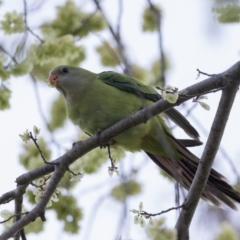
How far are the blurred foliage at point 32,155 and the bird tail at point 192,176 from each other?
69cm

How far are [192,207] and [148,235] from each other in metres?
0.63

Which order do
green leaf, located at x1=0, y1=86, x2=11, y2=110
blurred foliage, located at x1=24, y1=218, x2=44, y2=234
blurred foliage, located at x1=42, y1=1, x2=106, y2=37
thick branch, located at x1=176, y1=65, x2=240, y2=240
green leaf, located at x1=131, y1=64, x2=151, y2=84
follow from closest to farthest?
thick branch, located at x1=176, y1=65, x2=240, y2=240 → green leaf, located at x1=0, y1=86, x2=11, y2=110 → blurred foliage, located at x1=24, y1=218, x2=44, y2=234 → blurred foliage, located at x1=42, y1=1, x2=106, y2=37 → green leaf, located at x1=131, y1=64, x2=151, y2=84

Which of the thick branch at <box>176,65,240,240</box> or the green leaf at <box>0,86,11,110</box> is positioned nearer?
the thick branch at <box>176,65,240,240</box>

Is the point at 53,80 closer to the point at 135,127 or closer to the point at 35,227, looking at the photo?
the point at 135,127

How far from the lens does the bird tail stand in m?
3.43

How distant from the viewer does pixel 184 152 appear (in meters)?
3.75

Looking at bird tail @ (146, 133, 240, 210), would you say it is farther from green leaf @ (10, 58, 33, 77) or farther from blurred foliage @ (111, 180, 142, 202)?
green leaf @ (10, 58, 33, 77)

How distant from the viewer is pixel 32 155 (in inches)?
148

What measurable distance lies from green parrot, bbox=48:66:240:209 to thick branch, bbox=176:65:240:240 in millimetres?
Result: 675

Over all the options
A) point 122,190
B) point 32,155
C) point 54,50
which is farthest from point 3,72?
point 122,190

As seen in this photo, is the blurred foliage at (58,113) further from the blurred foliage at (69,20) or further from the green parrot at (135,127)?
the blurred foliage at (69,20)

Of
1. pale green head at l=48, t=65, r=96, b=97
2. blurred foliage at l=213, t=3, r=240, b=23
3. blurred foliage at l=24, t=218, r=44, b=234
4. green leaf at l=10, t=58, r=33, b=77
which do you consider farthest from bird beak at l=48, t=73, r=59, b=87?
blurred foliage at l=213, t=3, r=240, b=23

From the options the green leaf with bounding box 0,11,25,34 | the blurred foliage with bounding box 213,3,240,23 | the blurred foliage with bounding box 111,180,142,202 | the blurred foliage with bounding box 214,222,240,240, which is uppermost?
the green leaf with bounding box 0,11,25,34

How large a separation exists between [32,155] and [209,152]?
139cm
